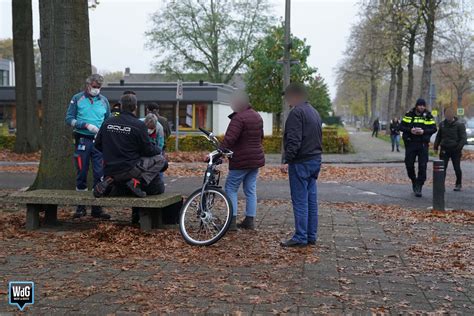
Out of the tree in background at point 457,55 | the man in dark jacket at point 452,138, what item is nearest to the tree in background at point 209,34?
the tree in background at point 457,55

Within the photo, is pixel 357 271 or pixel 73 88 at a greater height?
pixel 73 88

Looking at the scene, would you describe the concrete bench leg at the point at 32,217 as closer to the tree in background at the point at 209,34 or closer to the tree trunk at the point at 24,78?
the tree trunk at the point at 24,78

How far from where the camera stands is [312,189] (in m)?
6.86

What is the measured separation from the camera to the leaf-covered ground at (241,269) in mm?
4668

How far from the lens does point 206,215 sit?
666 centimetres

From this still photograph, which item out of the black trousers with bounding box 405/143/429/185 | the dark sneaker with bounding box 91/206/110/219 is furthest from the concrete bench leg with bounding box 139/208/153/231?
the black trousers with bounding box 405/143/429/185

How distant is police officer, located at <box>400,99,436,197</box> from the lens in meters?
11.8

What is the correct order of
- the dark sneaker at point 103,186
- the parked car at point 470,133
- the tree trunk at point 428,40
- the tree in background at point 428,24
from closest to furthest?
the dark sneaker at point 103,186, the tree in background at point 428,24, the tree trunk at point 428,40, the parked car at point 470,133

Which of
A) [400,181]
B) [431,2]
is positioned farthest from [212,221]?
[431,2]

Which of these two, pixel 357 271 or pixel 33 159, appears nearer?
pixel 357 271

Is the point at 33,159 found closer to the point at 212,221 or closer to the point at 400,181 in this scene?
the point at 400,181

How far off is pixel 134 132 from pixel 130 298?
99.2 inches

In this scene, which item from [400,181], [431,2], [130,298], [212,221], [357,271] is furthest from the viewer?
[431,2]

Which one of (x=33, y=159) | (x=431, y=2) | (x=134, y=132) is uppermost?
(x=431, y=2)
